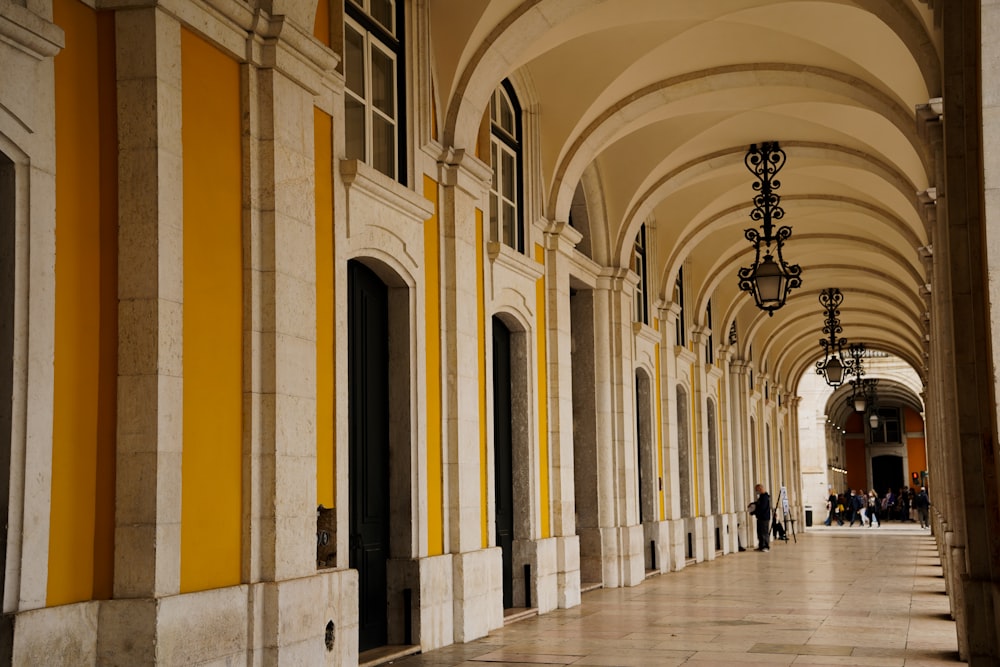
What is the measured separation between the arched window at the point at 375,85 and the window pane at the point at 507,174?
8.73ft

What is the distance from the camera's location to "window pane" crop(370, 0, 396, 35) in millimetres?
9109

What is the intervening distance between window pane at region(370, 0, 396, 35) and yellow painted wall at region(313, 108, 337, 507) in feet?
3.76

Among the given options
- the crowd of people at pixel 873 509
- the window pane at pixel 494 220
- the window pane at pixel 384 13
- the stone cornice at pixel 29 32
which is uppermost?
the window pane at pixel 384 13

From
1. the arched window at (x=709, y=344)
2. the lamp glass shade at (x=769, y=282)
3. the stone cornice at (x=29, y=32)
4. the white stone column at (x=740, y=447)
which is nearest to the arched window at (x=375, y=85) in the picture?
the stone cornice at (x=29, y=32)

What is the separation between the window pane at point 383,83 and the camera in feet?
29.8

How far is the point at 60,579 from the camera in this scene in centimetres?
541

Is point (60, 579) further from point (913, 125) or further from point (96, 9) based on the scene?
point (913, 125)

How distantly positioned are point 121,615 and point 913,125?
9110 mm

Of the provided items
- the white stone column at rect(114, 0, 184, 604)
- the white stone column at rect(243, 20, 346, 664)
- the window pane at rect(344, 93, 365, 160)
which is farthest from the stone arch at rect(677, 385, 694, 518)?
the white stone column at rect(114, 0, 184, 604)

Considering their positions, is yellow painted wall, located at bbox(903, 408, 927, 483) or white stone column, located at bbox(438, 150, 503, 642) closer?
white stone column, located at bbox(438, 150, 503, 642)

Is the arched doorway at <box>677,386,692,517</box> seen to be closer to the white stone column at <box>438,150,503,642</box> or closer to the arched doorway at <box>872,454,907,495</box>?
the white stone column at <box>438,150,503,642</box>

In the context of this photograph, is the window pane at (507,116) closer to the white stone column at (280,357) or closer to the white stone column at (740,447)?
the white stone column at (280,357)

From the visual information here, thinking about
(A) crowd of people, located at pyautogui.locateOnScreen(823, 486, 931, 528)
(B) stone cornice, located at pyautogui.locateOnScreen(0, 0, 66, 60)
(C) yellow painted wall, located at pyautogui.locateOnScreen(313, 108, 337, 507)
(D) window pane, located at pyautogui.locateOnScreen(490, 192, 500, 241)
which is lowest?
(A) crowd of people, located at pyautogui.locateOnScreen(823, 486, 931, 528)

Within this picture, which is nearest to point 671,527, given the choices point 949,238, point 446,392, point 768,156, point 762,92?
point 768,156
